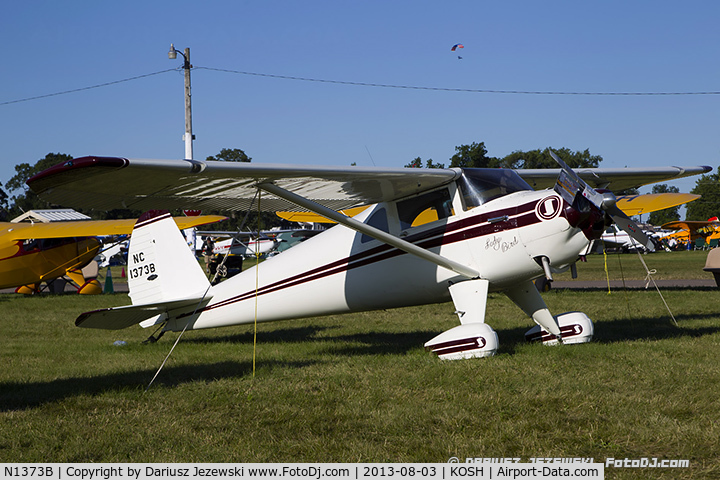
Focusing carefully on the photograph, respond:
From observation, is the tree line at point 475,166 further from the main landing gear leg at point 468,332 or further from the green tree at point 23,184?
the main landing gear leg at point 468,332

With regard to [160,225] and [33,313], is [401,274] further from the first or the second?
[33,313]

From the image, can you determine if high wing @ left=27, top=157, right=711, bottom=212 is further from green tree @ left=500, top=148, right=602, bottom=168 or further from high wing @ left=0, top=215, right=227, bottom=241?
green tree @ left=500, top=148, right=602, bottom=168

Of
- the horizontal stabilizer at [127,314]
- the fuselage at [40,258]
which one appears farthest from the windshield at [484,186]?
the fuselage at [40,258]

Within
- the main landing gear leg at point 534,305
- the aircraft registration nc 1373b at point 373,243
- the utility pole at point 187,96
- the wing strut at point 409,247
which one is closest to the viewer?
the aircraft registration nc 1373b at point 373,243

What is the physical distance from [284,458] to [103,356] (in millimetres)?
5330

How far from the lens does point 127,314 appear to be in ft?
25.2

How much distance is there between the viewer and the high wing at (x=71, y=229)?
1812cm

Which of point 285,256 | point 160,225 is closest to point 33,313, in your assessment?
point 160,225

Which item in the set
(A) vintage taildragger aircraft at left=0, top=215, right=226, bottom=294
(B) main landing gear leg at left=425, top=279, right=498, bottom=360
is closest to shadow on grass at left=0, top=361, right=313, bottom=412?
(B) main landing gear leg at left=425, top=279, right=498, bottom=360

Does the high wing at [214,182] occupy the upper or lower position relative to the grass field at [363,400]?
upper

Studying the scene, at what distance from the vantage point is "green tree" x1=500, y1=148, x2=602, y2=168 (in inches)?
3612

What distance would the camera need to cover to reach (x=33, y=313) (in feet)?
47.7

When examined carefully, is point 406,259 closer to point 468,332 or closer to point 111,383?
point 468,332

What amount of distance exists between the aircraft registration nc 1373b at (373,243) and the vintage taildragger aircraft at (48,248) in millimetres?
9265
